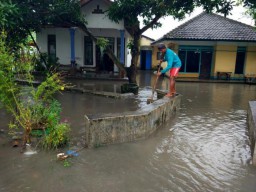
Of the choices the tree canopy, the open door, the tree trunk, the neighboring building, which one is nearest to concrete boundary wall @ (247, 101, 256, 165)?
the tree trunk

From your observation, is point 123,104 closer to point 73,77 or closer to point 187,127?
point 187,127

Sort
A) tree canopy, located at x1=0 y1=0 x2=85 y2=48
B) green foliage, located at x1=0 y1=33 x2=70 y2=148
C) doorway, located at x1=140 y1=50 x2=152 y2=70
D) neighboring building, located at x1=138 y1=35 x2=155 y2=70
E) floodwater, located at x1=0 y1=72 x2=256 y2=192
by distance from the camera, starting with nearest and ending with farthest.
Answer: floodwater, located at x1=0 y1=72 x2=256 y2=192
green foliage, located at x1=0 y1=33 x2=70 y2=148
tree canopy, located at x1=0 y1=0 x2=85 y2=48
neighboring building, located at x1=138 y1=35 x2=155 y2=70
doorway, located at x1=140 y1=50 x2=152 y2=70

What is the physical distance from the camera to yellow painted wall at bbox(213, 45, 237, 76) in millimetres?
18750

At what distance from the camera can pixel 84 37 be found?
1823 centimetres

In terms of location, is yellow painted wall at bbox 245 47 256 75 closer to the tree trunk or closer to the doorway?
the tree trunk

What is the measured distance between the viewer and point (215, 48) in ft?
62.2

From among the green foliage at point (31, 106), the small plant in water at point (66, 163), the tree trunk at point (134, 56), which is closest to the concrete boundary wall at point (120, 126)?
the green foliage at point (31, 106)

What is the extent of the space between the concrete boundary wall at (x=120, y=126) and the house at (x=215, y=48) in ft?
43.6

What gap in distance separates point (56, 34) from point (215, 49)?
1184cm

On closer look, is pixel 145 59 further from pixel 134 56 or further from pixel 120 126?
pixel 120 126

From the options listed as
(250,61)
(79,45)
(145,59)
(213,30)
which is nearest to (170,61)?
(79,45)

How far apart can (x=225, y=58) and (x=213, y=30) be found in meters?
2.33

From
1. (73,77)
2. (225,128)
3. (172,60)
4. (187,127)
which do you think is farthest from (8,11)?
(73,77)

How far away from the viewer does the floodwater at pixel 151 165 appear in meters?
3.79
